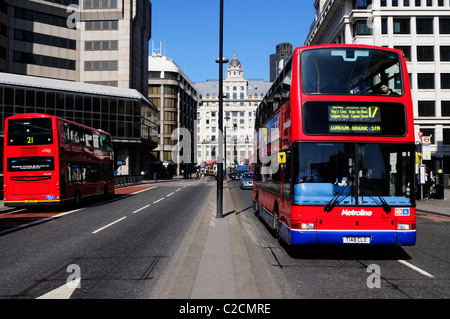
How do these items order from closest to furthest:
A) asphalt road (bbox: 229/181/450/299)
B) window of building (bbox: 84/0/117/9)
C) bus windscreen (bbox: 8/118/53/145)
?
asphalt road (bbox: 229/181/450/299)
bus windscreen (bbox: 8/118/53/145)
window of building (bbox: 84/0/117/9)

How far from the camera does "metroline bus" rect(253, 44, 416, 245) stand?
7.00 meters

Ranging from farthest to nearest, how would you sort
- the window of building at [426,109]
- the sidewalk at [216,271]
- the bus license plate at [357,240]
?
the window of building at [426,109] < the bus license plate at [357,240] < the sidewalk at [216,271]

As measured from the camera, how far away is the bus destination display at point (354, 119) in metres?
7.11

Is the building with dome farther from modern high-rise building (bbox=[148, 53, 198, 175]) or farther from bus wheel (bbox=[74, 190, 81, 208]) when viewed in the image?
bus wheel (bbox=[74, 190, 81, 208])

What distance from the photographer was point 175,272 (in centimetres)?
648

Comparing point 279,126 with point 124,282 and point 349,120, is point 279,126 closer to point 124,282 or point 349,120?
point 349,120

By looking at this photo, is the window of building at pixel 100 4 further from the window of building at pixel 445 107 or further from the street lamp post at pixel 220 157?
the street lamp post at pixel 220 157

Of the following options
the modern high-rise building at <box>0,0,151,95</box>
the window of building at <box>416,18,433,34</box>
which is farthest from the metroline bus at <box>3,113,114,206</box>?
the window of building at <box>416,18,433,34</box>

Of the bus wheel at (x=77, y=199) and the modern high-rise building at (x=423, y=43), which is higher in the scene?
the modern high-rise building at (x=423, y=43)

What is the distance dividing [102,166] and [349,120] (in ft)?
57.3

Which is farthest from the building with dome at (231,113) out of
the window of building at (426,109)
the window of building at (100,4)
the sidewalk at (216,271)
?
the sidewalk at (216,271)

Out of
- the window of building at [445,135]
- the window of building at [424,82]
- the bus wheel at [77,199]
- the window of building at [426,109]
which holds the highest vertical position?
the window of building at [424,82]

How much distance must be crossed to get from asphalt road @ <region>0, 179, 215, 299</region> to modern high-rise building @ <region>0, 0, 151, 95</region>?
43922mm

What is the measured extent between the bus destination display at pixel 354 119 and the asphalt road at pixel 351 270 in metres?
2.56
